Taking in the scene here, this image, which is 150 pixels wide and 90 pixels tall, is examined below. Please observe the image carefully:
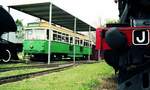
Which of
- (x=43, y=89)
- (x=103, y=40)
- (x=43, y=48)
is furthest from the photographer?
(x=43, y=48)

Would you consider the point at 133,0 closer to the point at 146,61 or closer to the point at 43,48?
the point at 146,61

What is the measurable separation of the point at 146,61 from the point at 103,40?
0.52 metres

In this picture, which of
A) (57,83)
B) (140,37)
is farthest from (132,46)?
(57,83)

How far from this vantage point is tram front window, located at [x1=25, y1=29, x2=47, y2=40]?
25.7m

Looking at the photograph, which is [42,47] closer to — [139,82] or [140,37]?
[139,82]

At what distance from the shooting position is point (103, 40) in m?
3.77

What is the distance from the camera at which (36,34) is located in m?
26.3

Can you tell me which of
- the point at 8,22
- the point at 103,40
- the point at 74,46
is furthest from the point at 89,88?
the point at 74,46

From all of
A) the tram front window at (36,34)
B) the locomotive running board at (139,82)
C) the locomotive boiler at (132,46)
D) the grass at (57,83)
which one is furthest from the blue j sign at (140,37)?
the tram front window at (36,34)

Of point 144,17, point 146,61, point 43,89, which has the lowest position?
point 43,89

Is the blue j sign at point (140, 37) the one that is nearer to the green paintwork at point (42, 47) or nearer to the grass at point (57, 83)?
the grass at point (57, 83)

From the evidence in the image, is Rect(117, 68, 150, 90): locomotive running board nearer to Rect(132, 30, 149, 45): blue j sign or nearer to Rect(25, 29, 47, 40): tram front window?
Rect(132, 30, 149, 45): blue j sign

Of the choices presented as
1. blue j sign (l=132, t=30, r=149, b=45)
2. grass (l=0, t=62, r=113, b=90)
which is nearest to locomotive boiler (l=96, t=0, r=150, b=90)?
blue j sign (l=132, t=30, r=149, b=45)

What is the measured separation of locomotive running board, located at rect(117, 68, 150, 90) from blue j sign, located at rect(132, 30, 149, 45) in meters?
0.44
